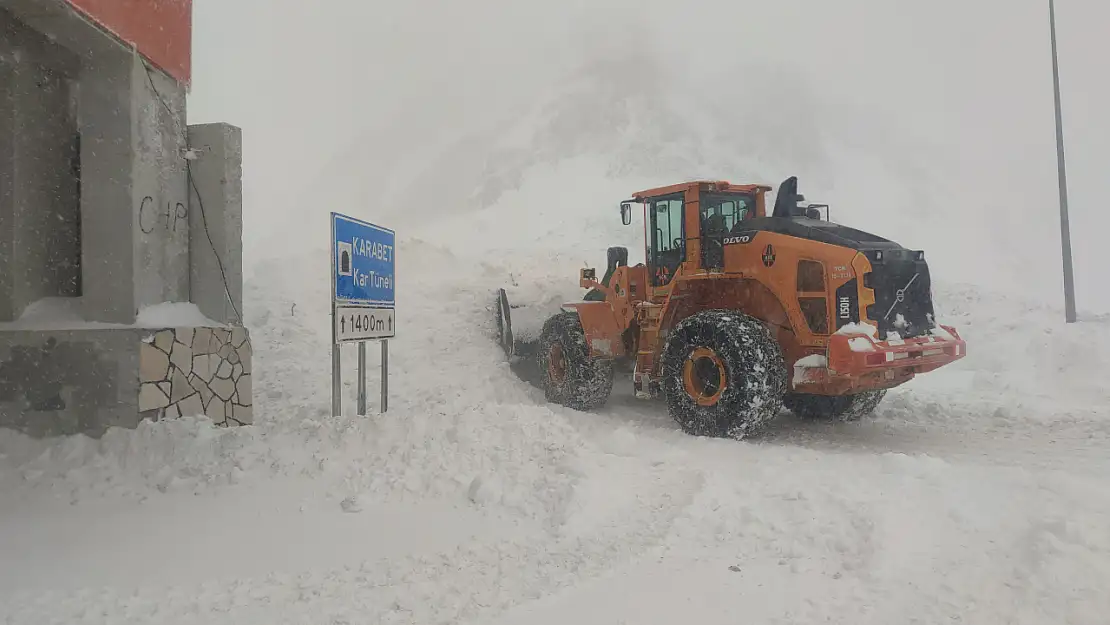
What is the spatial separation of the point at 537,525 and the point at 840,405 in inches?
191

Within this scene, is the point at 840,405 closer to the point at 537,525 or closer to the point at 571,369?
the point at 571,369

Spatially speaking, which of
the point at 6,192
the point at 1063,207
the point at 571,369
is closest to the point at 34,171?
the point at 6,192

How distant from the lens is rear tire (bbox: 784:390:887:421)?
8086 millimetres

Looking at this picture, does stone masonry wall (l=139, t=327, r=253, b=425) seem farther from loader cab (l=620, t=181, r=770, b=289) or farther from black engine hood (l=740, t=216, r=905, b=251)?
black engine hood (l=740, t=216, r=905, b=251)

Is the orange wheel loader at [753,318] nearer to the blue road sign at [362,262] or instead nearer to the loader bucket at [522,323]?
the loader bucket at [522,323]

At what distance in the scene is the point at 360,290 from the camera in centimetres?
645

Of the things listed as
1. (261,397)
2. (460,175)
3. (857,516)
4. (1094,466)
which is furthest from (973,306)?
(460,175)

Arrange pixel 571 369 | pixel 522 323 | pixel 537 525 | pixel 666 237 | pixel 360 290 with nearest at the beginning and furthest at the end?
pixel 537 525 < pixel 360 290 < pixel 666 237 < pixel 571 369 < pixel 522 323

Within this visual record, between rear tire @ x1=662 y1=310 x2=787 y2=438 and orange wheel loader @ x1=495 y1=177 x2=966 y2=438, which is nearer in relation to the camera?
orange wheel loader @ x1=495 y1=177 x2=966 y2=438

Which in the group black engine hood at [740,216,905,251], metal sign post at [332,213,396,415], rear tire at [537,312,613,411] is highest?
black engine hood at [740,216,905,251]

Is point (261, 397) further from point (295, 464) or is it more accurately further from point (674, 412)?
point (674, 412)

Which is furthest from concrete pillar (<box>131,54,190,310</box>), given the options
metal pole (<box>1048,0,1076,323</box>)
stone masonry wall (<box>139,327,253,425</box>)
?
metal pole (<box>1048,0,1076,323</box>)

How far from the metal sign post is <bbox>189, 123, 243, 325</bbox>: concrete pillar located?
3.95ft

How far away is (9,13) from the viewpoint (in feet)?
18.3
